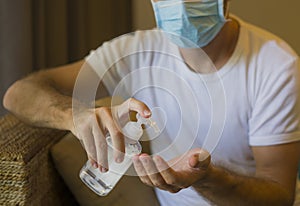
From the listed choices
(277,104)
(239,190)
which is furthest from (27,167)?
(277,104)

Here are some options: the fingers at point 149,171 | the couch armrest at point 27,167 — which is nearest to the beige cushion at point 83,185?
the couch armrest at point 27,167

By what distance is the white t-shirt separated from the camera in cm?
114

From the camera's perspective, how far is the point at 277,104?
1.17 metres

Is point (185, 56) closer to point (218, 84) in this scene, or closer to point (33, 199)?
point (218, 84)

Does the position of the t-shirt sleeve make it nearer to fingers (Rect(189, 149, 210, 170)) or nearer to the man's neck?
the man's neck

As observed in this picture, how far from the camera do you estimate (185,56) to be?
4.19ft

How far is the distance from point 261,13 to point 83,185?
54.1 inches

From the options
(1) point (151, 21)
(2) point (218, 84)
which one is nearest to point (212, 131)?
(2) point (218, 84)

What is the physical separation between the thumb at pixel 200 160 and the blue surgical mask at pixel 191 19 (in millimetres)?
373

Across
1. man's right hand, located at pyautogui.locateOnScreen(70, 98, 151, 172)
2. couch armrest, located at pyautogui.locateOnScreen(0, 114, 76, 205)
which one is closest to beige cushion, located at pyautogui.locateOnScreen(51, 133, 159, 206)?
couch armrest, located at pyautogui.locateOnScreen(0, 114, 76, 205)

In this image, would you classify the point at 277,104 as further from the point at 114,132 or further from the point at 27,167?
the point at 27,167

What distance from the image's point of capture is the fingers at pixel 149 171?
0.87 m

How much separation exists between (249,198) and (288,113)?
0.22 metres

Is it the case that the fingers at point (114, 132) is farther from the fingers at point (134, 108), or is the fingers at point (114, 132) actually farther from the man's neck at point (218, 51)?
the man's neck at point (218, 51)
